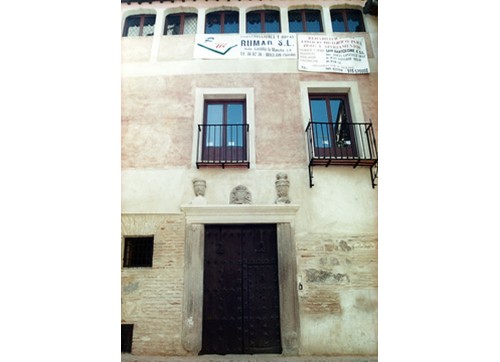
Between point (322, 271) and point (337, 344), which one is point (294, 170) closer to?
point (322, 271)

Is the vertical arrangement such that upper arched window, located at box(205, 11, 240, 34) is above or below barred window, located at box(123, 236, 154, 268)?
above

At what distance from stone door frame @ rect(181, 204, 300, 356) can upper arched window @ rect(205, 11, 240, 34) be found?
178 inches

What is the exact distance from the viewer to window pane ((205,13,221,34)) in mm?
7640

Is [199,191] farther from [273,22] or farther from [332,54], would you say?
[273,22]

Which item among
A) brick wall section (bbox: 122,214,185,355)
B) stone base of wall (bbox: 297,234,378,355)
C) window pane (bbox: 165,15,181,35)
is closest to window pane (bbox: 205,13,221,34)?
window pane (bbox: 165,15,181,35)

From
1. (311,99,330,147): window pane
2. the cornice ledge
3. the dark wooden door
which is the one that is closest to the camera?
the dark wooden door

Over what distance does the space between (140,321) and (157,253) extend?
1.11m

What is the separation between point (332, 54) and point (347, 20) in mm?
1353

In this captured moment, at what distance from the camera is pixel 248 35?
7.29 metres

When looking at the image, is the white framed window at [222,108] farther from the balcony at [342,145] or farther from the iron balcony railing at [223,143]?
the balcony at [342,145]

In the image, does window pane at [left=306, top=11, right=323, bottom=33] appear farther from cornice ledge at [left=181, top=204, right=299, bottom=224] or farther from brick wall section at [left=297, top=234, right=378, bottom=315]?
brick wall section at [left=297, top=234, right=378, bottom=315]

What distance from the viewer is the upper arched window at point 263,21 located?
7578 millimetres

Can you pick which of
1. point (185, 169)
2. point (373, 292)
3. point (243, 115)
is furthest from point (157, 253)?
point (373, 292)

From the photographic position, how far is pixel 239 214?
5.74 m
